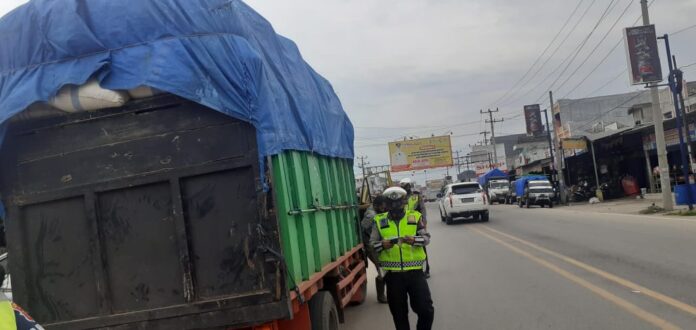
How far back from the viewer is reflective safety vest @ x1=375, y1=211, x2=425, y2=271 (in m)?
5.45

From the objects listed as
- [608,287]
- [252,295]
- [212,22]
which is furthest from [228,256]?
[608,287]

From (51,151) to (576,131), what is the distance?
60.9 m

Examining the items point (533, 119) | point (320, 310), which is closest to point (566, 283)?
point (320, 310)

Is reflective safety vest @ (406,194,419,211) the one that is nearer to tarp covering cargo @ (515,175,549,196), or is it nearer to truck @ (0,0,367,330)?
truck @ (0,0,367,330)

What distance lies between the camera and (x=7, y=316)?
1.93 meters

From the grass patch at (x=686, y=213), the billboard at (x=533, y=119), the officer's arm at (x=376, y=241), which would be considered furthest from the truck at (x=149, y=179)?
the billboard at (x=533, y=119)

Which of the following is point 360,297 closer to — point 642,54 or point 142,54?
point 142,54

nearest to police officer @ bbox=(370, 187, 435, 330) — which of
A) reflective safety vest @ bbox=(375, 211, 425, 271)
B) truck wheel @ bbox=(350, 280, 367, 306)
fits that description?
reflective safety vest @ bbox=(375, 211, 425, 271)

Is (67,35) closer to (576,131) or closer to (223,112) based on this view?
(223,112)

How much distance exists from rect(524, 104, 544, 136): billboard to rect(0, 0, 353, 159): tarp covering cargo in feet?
172

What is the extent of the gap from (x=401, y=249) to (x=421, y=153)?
56.7 m

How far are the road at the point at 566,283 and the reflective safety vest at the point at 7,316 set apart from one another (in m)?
5.77

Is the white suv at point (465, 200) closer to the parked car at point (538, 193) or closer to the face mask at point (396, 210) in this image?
the parked car at point (538, 193)

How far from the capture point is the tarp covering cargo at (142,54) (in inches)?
159
